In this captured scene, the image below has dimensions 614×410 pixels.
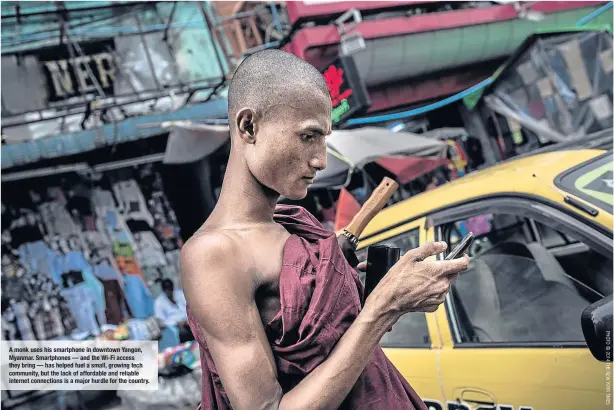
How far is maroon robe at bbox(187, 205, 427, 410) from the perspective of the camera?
3.51ft

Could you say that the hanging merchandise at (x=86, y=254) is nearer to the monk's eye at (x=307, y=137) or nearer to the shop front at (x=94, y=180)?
the shop front at (x=94, y=180)

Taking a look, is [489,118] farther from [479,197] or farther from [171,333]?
[479,197]

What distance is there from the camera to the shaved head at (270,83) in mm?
1131

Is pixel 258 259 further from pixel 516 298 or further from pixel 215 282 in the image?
pixel 516 298

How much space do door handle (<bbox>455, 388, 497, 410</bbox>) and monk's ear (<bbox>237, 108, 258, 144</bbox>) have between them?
166cm

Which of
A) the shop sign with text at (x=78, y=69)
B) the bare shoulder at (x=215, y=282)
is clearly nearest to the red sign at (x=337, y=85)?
the shop sign with text at (x=78, y=69)

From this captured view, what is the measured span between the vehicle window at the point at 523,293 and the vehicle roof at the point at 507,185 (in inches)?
6.6

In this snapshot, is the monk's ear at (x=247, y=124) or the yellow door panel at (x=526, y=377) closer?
the monk's ear at (x=247, y=124)

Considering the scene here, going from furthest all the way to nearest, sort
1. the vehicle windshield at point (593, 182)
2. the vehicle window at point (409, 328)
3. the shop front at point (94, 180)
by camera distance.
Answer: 1. the shop front at point (94, 180)
2. the vehicle window at point (409, 328)
3. the vehicle windshield at point (593, 182)

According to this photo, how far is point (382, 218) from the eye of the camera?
300 centimetres

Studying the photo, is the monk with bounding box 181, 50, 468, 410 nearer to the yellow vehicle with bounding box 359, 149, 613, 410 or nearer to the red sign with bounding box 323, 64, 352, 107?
the yellow vehicle with bounding box 359, 149, 613, 410

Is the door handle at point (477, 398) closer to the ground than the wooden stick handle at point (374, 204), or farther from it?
closer to the ground

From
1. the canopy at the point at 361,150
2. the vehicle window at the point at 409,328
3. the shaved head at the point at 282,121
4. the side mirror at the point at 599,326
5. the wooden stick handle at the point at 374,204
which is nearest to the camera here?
the shaved head at the point at 282,121

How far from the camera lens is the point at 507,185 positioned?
7.71 feet
